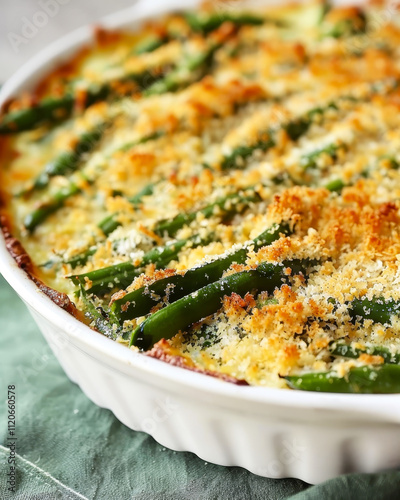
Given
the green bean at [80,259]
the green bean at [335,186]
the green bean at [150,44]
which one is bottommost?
the green bean at [335,186]

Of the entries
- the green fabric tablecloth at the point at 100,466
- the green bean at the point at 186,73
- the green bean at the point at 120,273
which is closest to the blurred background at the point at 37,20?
the green bean at the point at 186,73

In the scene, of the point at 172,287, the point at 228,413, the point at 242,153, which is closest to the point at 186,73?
the point at 242,153

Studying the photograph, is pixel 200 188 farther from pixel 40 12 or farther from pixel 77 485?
pixel 40 12

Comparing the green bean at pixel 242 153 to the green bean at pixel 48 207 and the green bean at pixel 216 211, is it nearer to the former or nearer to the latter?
the green bean at pixel 216 211

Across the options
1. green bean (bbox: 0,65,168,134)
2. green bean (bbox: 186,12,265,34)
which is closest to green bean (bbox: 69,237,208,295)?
green bean (bbox: 0,65,168,134)

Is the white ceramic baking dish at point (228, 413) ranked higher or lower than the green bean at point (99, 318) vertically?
lower

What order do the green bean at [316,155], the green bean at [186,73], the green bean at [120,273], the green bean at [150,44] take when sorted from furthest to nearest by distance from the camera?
the green bean at [150,44], the green bean at [186,73], the green bean at [316,155], the green bean at [120,273]

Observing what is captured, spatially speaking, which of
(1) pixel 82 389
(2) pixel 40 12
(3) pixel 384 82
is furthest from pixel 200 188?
(2) pixel 40 12
